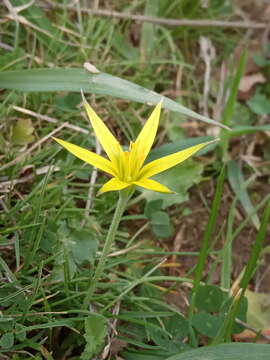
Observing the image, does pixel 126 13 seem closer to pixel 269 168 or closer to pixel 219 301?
pixel 269 168

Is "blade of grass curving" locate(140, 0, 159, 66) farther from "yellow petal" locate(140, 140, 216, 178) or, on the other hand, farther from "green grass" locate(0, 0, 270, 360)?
"yellow petal" locate(140, 140, 216, 178)

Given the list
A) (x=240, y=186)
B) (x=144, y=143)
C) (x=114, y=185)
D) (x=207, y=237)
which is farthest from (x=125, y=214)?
(x=114, y=185)

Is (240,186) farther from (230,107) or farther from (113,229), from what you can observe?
(113,229)

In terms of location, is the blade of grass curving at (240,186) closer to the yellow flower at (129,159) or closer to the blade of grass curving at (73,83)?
the blade of grass curving at (73,83)

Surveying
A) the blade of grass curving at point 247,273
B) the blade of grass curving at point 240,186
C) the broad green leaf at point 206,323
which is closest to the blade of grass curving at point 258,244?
the blade of grass curving at point 247,273

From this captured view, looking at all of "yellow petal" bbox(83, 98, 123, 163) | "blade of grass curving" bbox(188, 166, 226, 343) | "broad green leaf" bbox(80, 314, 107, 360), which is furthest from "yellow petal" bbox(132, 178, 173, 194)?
"broad green leaf" bbox(80, 314, 107, 360)

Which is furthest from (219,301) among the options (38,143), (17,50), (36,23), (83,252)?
(36,23)
